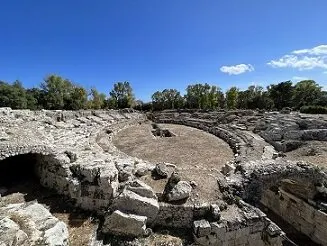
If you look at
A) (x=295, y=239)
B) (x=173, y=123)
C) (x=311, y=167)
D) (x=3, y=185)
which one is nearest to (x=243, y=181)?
(x=311, y=167)

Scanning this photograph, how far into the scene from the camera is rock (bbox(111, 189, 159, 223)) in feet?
29.7

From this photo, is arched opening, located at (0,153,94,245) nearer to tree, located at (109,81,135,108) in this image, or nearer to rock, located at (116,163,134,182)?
rock, located at (116,163,134,182)

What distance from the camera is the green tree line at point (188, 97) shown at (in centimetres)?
5347

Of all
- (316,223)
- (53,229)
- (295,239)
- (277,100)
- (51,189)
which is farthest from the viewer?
(277,100)

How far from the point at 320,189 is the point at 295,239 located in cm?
304

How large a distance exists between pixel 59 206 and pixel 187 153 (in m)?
11.4

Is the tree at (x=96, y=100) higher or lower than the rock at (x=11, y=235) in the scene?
higher

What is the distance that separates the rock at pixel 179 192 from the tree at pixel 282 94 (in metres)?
56.8

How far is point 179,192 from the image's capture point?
9.82m

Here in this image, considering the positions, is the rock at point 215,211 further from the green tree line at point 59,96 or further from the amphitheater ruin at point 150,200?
the green tree line at point 59,96

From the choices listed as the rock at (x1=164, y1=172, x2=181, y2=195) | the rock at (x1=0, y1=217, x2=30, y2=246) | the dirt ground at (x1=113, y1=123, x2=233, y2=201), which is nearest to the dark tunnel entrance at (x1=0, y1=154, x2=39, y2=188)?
the rock at (x1=0, y1=217, x2=30, y2=246)

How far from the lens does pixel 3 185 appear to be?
38.3 ft

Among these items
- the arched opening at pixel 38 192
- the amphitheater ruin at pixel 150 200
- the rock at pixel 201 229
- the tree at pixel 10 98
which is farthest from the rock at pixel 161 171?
the tree at pixel 10 98

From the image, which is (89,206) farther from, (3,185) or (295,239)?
(295,239)
